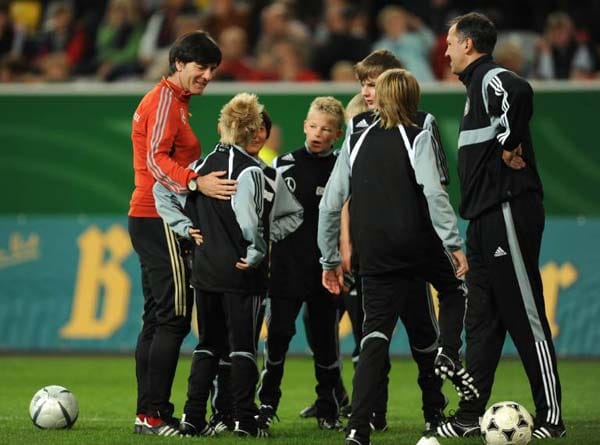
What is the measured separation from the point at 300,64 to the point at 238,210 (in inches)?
344

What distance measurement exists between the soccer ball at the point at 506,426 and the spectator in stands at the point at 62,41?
1108 cm

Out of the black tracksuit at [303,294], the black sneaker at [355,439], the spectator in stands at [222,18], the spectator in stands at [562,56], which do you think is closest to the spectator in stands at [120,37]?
the spectator in stands at [222,18]

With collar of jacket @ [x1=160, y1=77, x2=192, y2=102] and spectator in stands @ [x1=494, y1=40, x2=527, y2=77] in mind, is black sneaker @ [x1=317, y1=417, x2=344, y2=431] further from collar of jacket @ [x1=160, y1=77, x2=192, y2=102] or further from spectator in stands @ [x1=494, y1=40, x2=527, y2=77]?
spectator in stands @ [x1=494, y1=40, x2=527, y2=77]

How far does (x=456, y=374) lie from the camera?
24.5 feet

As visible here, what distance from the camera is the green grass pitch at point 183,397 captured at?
312 inches

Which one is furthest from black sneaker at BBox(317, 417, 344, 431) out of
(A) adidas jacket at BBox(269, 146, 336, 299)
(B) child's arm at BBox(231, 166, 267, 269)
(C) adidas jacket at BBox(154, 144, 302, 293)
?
(B) child's arm at BBox(231, 166, 267, 269)

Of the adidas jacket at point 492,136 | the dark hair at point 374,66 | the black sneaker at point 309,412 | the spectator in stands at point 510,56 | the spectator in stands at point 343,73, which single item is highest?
the spectator in stands at point 510,56

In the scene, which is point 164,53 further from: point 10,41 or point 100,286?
point 100,286

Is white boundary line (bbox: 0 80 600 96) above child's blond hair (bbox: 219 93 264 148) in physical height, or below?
above

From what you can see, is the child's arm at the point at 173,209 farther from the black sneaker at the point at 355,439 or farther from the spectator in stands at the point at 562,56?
the spectator in stands at the point at 562,56

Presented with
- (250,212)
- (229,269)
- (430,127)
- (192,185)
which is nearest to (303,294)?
(229,269)

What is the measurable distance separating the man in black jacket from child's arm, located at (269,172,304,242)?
1118 mm

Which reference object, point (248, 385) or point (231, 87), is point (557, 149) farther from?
point (248, 385)

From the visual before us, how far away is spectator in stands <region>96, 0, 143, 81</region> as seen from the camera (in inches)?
685
